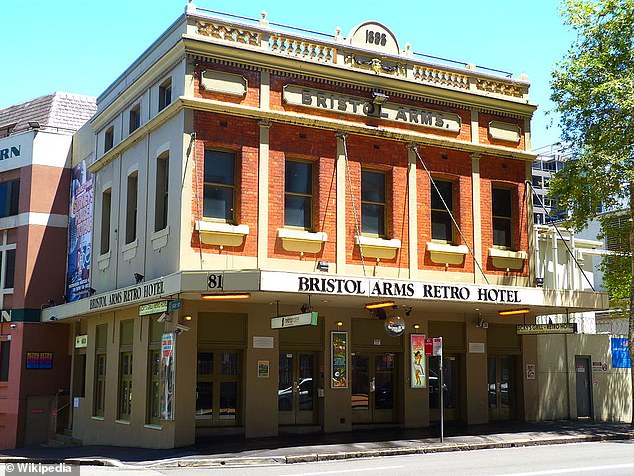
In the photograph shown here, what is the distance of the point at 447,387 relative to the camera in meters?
22.6

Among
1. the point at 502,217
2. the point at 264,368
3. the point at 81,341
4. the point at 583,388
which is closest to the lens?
the point at 264,368

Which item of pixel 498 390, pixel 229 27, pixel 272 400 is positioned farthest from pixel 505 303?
pixel 229 27

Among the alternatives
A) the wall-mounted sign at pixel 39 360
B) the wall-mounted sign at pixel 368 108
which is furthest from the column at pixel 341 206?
the wall-mounted sign at pixel 39 360

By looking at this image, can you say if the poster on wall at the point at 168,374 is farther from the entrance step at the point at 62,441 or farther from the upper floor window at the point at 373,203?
the entrance step at the point at 62,441

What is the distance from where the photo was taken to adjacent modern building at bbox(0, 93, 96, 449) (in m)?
27.1

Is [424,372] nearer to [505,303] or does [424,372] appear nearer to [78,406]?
[505,303]

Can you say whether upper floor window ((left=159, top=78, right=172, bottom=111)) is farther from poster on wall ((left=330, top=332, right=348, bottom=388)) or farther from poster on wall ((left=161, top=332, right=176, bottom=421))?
poster on wall ((left=330, top=332, right=348, bottom=388))

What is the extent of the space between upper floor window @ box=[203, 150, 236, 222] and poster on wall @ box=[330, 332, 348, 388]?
168 inches

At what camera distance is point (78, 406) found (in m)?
24.6

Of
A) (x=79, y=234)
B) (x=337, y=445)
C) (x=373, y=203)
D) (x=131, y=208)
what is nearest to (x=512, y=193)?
(x=373, y=203)

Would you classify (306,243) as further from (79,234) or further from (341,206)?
(79,234)

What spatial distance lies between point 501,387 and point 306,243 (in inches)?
322

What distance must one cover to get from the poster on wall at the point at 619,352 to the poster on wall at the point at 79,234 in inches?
679

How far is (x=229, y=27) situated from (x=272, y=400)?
9.18 meters
